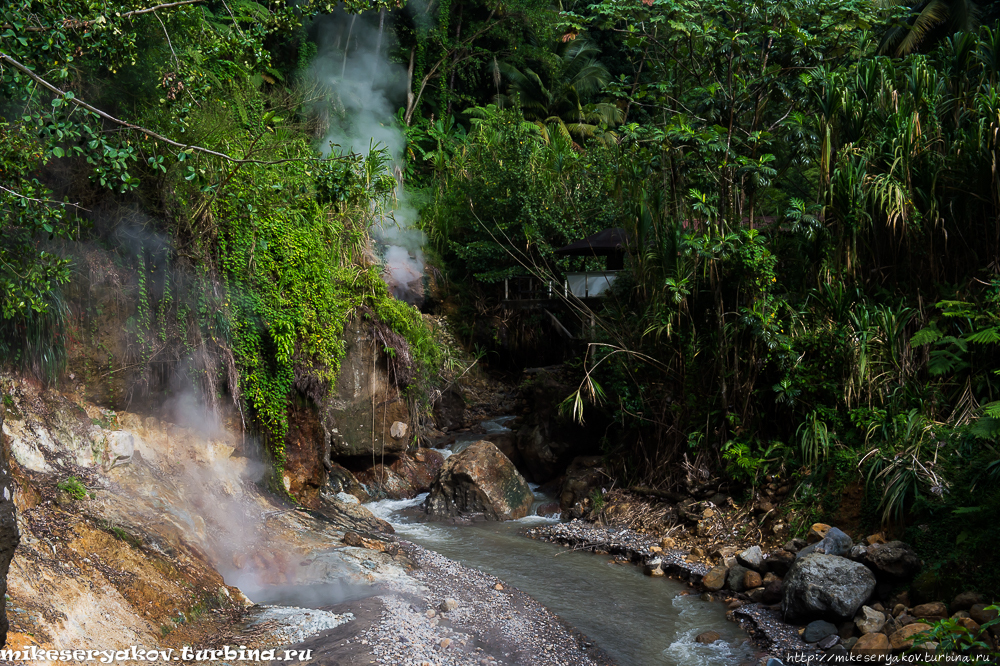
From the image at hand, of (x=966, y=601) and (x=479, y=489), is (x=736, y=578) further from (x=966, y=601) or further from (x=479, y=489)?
(x=479, y=489)

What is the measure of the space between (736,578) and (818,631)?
123 centimetres

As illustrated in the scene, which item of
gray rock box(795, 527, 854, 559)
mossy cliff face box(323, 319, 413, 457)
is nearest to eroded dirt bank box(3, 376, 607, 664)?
mossy cliff face box(323, 319, 413, 457)

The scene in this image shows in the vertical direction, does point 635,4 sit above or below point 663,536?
above

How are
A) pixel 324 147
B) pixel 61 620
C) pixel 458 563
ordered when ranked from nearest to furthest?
pixel 61 620 < pixel 458 563 < pixel 324 147

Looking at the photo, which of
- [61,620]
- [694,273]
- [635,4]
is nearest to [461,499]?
[694,273]

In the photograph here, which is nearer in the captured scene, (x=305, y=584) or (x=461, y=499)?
(x=305, y=584)

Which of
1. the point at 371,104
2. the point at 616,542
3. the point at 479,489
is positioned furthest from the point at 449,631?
the point at 371,104

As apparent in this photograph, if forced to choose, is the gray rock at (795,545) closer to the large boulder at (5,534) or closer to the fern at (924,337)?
the fern at (924,337)

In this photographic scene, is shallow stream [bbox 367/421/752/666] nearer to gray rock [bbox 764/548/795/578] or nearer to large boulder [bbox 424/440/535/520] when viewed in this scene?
large boulder [bbox 424/440/535/520]

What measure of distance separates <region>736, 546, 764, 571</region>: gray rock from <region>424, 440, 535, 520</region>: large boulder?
3.47 metres

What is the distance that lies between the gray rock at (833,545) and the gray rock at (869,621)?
69 centimetres

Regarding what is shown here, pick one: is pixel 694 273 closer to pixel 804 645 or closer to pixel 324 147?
pixel 804 645

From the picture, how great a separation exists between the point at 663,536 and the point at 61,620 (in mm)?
6235

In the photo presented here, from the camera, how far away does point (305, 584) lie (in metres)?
5.85
